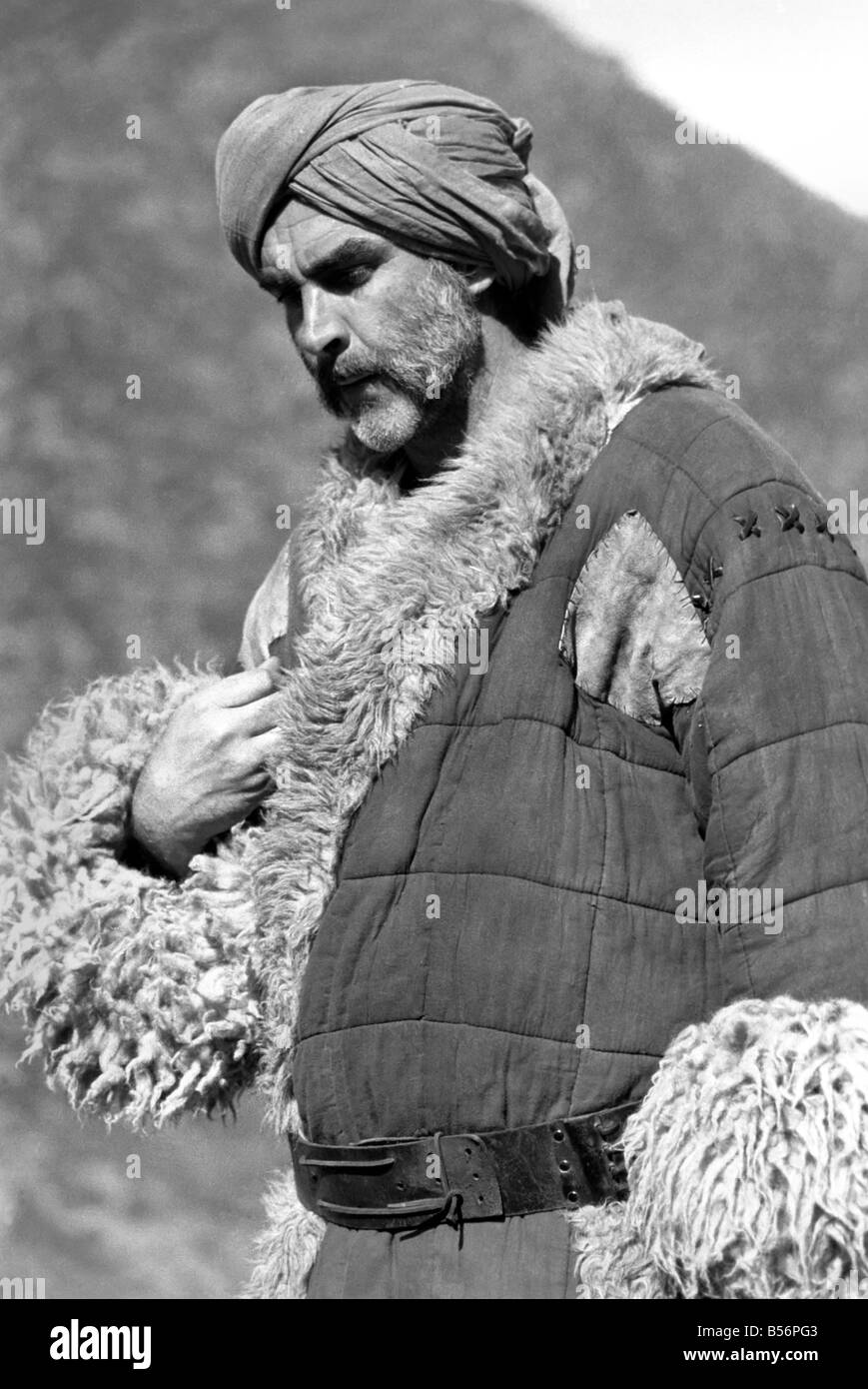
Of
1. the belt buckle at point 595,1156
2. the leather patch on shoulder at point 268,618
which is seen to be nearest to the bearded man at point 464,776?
the belt buckle at point 595,1156

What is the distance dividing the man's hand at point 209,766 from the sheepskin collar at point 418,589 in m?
0.12

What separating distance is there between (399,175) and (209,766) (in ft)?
1.99

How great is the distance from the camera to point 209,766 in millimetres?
1934

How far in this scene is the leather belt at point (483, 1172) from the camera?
5.05ft

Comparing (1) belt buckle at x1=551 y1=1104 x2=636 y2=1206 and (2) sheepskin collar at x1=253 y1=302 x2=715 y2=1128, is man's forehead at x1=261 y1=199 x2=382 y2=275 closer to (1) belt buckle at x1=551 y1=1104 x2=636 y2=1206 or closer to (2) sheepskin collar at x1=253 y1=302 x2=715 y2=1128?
(2) sheepskin collar at x1=253 y1=302 x2=715 y2=1128

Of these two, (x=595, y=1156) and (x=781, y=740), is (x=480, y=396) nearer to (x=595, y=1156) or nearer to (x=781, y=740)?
(x=781, y=740)

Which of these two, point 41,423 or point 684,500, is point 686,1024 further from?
point 41,423

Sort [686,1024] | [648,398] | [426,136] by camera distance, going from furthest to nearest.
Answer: [426,136] → [648,398] → [686,1024]

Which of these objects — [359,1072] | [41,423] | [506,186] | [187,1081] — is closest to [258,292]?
[41,423]

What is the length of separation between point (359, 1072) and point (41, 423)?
222 cm

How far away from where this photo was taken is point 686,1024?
1573mm

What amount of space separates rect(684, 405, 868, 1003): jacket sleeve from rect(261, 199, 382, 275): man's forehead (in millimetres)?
506

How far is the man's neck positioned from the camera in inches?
75.6

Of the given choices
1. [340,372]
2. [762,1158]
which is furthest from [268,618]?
[762,1158]
